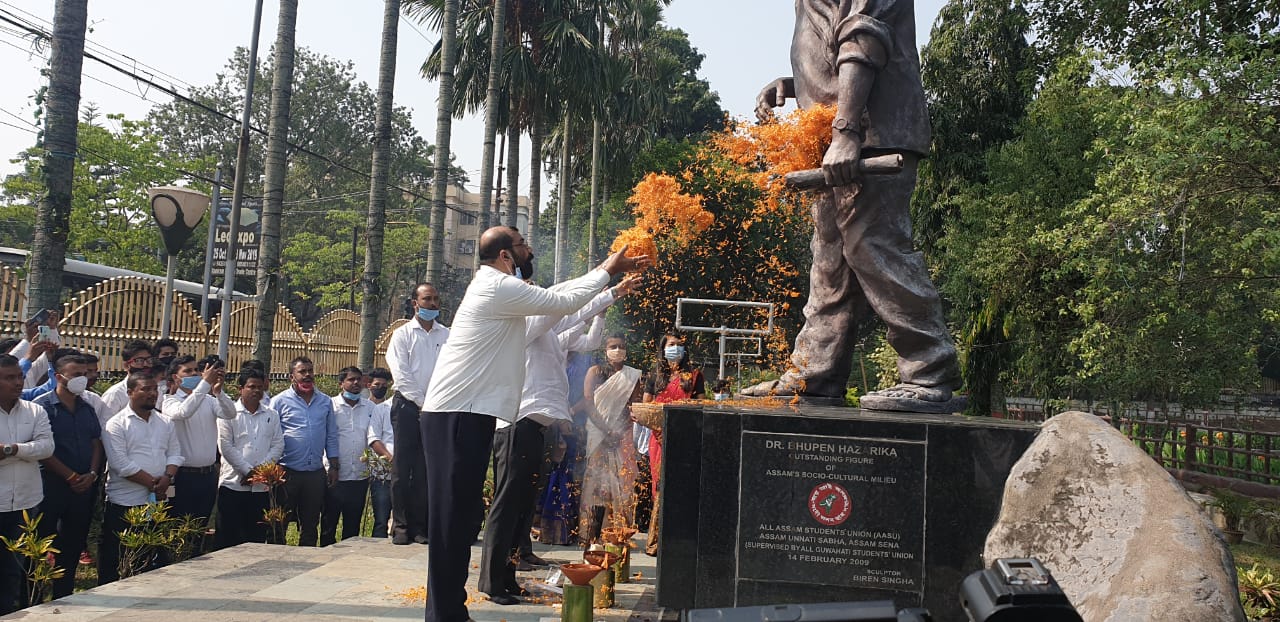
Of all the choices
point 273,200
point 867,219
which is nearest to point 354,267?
point 273,200

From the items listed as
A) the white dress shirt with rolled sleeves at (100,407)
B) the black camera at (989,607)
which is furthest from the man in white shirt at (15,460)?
the black camera at (989,607)

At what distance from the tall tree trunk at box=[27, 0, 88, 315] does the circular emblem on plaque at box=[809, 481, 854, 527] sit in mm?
5805

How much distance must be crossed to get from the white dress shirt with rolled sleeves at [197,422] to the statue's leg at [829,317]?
4.30 m

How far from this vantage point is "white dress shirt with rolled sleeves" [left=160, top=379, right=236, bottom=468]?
7.26m

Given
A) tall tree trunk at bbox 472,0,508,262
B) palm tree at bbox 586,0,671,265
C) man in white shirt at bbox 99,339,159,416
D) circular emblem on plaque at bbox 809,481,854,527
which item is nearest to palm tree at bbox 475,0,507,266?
tall tree trunk at bbox 472,0,508,262

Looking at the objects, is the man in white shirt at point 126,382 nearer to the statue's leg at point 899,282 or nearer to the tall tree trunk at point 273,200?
the tall tree trunk at point 273,200

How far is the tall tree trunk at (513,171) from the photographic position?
22.7 metres

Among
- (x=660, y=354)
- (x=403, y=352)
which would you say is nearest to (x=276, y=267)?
(x=403, y=352)

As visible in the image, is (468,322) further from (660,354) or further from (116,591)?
(660,354)

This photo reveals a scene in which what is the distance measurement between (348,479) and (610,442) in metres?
2.26

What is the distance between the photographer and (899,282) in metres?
5.62

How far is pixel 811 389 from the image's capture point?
598cm

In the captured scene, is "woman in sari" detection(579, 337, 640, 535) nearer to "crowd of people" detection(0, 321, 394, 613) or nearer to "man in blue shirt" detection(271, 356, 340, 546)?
"crowd of people" detection(0, 321, 394, 613)

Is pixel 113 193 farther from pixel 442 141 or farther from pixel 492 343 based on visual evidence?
pixel 492 343
